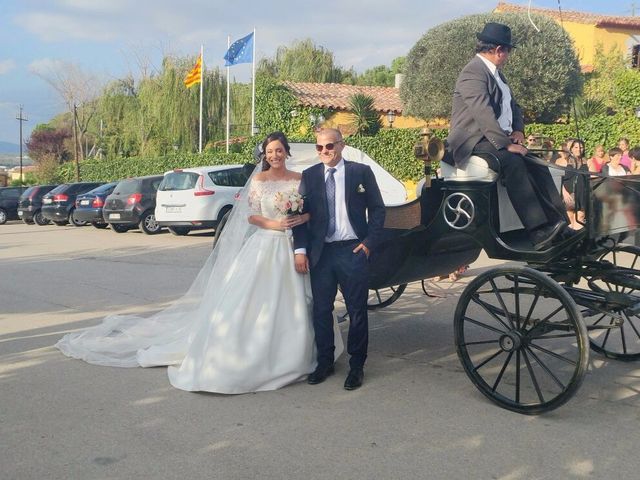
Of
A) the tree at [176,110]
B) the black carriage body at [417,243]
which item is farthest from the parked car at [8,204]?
the black carriage body at [417,243]

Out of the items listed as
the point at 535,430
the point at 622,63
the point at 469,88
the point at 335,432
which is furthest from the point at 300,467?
the point at 622,63

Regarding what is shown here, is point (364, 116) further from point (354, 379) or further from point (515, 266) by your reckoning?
point (515, 266)

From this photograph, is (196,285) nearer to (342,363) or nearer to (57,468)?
(342,363)

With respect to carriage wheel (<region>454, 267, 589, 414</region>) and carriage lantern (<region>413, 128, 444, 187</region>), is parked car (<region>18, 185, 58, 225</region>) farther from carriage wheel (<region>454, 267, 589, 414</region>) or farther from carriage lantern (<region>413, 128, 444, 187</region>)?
carriage wheel (<region>454, 267, 589, 414</region>)

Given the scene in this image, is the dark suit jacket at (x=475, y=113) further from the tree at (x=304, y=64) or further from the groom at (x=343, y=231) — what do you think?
the tree at (x=304, y=64)

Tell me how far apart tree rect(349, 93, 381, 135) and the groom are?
22.2 meters

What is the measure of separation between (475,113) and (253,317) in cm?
228

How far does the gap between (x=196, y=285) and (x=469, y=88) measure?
320cm

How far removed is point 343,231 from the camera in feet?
17.2

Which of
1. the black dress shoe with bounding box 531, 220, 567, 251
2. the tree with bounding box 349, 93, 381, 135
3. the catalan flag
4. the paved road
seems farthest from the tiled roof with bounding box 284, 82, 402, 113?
the black dress shoe with bounding box 531, 220, 567, 251

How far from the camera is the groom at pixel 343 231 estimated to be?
5.21 metres

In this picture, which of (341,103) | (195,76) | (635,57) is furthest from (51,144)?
(635,57)

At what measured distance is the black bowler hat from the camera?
16.6 feet

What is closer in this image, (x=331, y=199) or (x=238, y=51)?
(x=331, y=199)
